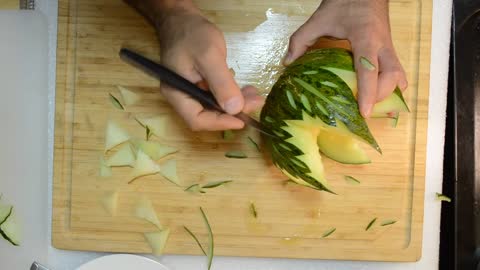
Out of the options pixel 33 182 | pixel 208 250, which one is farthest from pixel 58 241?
pixel 208 250

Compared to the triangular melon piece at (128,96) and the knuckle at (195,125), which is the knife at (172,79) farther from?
the triangular melon piece at (128,96)

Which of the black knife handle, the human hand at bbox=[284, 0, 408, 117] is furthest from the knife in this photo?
the human hand at bbox=[284, 0, 408, 117]

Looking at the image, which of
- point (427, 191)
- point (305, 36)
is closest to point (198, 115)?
point (305, 36)

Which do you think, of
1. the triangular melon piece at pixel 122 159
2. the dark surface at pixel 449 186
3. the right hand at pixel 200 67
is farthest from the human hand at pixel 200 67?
the dark surface at pixel 449 186

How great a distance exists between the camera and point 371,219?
53.0 inches

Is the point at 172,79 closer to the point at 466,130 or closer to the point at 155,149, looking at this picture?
the point at 155,149

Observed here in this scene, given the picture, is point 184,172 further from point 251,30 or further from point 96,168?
point 251,30

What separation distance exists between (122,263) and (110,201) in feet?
0.48

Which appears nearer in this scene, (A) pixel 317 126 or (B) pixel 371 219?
(A) pixel 317 126

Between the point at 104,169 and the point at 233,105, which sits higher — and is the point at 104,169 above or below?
below

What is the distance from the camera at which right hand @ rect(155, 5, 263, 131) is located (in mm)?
1138

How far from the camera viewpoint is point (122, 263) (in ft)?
4.30

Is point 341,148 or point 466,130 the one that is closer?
point 341,148

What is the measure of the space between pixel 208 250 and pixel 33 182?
44 cm
